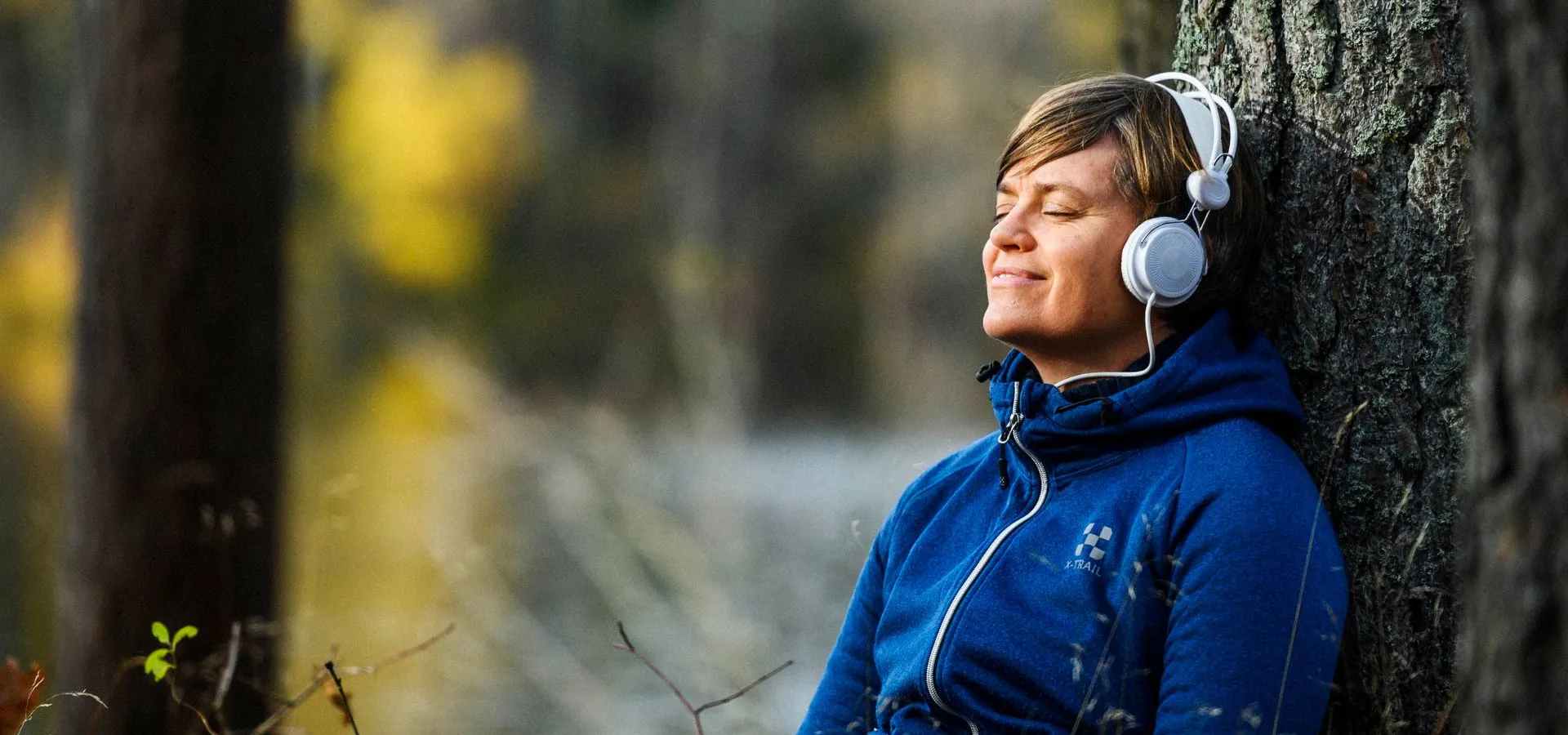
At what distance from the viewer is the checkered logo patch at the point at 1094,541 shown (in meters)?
1.99

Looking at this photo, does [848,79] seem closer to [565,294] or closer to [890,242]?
[890,242]

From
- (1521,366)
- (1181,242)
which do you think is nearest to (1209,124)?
(1181,242)

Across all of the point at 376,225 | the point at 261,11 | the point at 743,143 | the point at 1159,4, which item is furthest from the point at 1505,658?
the point at 743,143

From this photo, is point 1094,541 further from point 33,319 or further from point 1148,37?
point 33,319

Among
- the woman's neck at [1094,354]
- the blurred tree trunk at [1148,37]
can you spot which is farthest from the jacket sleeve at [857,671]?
the blurred tree trunk at [1148,37]

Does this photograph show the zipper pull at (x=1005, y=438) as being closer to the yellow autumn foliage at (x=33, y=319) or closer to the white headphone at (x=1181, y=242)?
the white headphone at (x=1181, y=242)

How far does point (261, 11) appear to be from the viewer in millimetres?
4078

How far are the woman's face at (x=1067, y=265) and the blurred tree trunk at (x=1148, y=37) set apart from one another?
1.46 meters

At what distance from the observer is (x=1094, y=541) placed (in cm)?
200

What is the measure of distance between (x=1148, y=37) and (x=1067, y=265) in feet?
5.68

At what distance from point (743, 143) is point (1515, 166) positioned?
30357mm

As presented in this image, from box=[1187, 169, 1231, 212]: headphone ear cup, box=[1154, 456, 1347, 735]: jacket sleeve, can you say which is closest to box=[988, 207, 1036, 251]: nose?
box=[1187, 169, 1231, 212]: headphone ear cup

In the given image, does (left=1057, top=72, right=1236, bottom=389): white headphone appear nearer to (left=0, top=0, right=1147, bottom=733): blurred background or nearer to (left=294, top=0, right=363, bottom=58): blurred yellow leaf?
(left=0, top=0, right=1147, bottom=733): blurred background

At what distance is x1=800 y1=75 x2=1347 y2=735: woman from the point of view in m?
1.83
